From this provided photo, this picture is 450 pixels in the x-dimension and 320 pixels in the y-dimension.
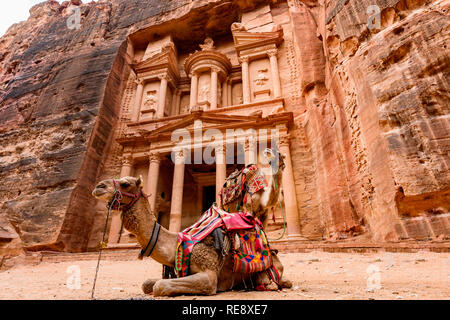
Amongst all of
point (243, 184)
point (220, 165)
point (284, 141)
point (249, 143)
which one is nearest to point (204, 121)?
point (220, 165)

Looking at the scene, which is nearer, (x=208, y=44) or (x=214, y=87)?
(x=214, y=87)

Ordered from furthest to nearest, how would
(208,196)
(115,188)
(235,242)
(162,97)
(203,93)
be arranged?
(162,97), (203,93), (208,196), (235,242), (115,188)

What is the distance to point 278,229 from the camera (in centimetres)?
1152

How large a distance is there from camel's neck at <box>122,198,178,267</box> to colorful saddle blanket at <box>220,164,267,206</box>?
115 cm

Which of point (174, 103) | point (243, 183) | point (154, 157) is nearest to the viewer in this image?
point (243, 183)

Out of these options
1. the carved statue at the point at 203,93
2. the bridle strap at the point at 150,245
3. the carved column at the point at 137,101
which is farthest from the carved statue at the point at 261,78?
the bridle strap at the point at 150,245

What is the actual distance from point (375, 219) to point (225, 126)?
28.0ft

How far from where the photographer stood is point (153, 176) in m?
13.9

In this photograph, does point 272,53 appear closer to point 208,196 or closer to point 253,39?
point 253,39

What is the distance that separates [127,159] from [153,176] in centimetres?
237

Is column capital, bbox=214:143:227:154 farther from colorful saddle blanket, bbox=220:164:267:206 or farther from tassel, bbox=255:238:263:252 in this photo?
tassel, bbox=255:238:263:252

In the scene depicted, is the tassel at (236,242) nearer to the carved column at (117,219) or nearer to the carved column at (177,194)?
the carved column at (177,194)

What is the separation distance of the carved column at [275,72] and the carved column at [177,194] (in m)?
6.69
